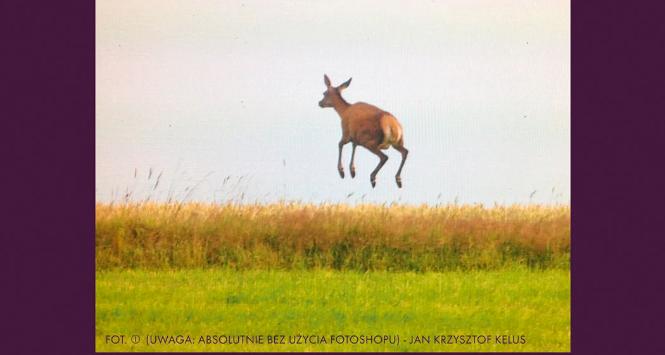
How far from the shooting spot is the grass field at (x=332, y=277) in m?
12.8

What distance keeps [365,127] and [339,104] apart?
759mm

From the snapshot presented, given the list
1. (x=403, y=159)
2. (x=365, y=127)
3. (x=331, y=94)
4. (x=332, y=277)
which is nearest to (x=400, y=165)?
(x=403, y=159)

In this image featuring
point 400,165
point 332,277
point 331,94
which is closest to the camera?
point 332,277

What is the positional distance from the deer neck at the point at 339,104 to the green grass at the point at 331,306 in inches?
107

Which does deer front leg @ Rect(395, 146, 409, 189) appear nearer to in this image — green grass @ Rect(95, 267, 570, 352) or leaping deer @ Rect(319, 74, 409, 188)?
leaping deer @ Rect(319, 74, 409, 188)

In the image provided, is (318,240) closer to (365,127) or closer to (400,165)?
(400,165)

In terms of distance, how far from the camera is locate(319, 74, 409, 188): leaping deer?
17.0m

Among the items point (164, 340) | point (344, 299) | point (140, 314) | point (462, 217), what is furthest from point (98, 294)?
point (462, 217)

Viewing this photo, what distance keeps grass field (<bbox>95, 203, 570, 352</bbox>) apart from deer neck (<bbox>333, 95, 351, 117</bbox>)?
5.06ft

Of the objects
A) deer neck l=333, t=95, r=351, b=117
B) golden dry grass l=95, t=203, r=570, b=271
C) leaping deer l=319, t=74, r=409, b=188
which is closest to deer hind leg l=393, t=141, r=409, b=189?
leaping deer l=319, t=74, r=409, b=188

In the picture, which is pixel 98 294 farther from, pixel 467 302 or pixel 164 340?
pixel 467 302

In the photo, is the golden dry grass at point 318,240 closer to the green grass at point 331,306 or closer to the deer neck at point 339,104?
the green grass at point 331,306

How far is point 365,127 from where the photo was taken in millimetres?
18156

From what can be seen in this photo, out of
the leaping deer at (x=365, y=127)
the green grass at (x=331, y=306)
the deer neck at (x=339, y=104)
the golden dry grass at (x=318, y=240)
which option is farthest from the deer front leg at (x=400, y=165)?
the green grass at (x=331, y=306)
